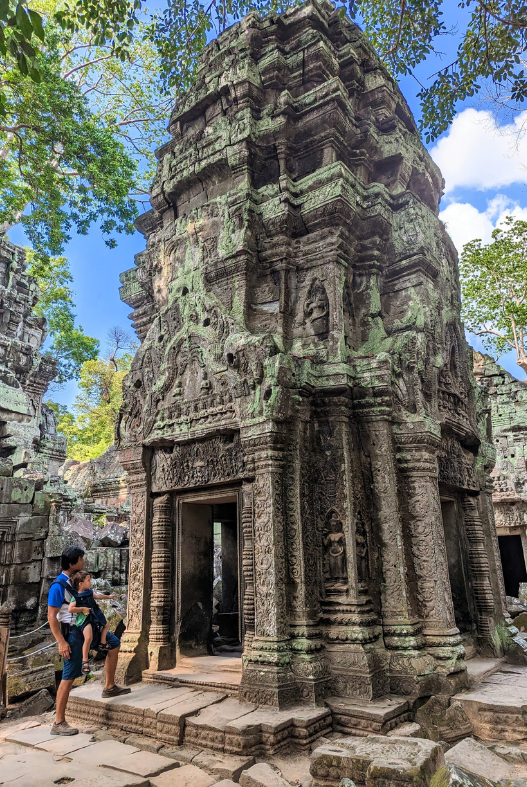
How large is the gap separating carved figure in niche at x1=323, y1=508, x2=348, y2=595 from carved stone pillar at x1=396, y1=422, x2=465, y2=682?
84 cm

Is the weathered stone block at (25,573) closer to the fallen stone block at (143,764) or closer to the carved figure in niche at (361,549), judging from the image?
the fallen stone block at (143,764)

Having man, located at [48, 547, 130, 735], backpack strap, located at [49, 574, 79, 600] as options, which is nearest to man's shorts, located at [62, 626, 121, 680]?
man, located at [48, 547, 130, 735]

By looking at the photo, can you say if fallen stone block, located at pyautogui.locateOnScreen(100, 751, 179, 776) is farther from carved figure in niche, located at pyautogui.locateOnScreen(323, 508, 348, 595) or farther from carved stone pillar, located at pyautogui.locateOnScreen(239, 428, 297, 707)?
carved figure in niche, located at pyautogui.locateOnScreen(323, 508, 348, 595)

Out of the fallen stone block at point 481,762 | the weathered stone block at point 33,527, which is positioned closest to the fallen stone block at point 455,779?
the fallen stone block at point 481,762

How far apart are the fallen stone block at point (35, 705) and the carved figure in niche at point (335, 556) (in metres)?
4.08

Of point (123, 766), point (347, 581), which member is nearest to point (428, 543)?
point (347, 581)

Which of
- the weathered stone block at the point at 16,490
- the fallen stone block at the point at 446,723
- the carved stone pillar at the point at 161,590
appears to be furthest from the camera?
the weathered stone block at the point at 16,490

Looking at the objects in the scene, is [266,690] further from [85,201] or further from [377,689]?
→ [85,201]

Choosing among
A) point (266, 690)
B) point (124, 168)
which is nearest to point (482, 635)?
point (266, 690)

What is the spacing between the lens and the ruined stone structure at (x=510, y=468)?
14797 mm

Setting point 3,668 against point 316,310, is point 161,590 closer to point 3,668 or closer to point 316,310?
point 3,668

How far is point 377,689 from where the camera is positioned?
5066mm

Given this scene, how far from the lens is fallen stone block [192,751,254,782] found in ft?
13.5

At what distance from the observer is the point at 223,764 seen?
4227 millimetres
